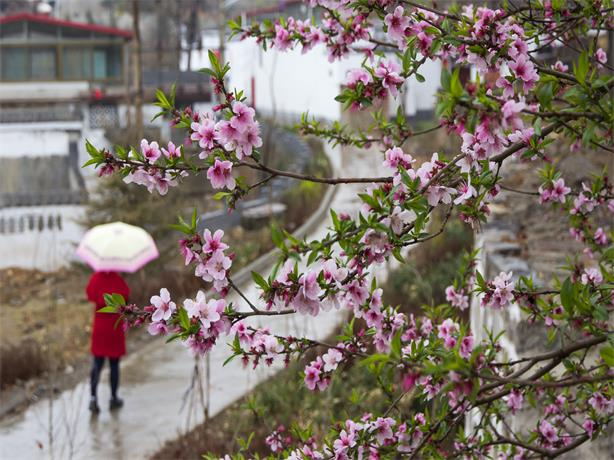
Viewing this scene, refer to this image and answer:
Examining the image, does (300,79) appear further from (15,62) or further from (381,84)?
(381,84)

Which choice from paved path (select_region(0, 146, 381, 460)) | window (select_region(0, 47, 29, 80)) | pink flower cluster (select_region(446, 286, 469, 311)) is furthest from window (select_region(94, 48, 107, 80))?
pink flower cluster (select_region(446, 286, 469, 311))

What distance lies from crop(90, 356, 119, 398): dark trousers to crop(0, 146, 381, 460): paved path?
0.10 m

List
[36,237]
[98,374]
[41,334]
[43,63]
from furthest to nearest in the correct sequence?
[43,63] → [36,237] → [41,334] → [98,374]

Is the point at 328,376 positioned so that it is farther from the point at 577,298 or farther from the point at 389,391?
the point at 577,298

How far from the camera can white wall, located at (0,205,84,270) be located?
1992 cm

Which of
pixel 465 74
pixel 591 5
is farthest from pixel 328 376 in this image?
pixel 465 74

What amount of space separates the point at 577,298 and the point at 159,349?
920 centimetres

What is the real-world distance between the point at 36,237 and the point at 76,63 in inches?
474

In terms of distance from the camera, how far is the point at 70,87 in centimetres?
3100

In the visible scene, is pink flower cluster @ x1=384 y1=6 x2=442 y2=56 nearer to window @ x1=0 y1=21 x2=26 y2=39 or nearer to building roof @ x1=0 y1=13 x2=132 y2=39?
building roof @ x1=0 y1=13 x2=132 y2=39

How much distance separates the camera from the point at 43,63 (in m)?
30.8

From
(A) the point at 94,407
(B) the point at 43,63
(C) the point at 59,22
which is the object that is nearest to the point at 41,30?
(C) the point at 59,22

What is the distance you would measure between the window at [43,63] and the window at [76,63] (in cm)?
34

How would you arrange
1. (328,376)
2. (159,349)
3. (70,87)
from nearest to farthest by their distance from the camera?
(328,376)
(159,349)
(70,87)
